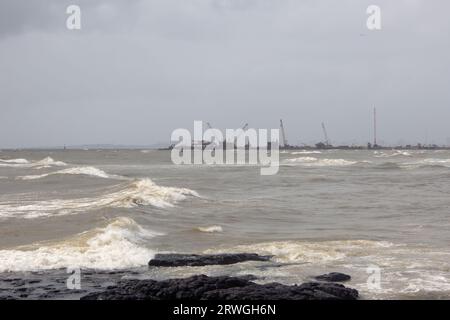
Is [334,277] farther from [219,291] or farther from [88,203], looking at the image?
[88,203]

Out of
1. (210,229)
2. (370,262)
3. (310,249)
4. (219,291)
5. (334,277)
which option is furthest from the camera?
(210,229)

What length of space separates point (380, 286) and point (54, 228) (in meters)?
11.1

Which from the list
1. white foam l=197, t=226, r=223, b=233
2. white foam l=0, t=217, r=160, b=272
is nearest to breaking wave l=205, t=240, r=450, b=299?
white foam l=0, t=217, r=160, b=272

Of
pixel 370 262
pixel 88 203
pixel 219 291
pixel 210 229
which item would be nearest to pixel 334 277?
pixel 370 262

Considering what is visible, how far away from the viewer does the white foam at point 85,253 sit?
12.4m

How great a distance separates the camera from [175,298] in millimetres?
8508

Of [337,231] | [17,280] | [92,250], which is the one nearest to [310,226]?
[337,231]

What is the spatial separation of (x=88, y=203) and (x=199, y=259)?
13839mm

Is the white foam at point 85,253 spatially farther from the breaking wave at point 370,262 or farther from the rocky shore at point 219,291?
the rocky shore at point 219,291

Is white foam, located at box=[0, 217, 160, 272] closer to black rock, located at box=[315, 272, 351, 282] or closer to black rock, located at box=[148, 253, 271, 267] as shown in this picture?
black rock, located at box=[148, 253, 271, 267]

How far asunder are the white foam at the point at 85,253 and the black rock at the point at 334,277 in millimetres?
3919

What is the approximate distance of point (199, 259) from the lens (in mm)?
12180

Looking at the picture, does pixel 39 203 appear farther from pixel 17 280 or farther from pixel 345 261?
pixel 345 261

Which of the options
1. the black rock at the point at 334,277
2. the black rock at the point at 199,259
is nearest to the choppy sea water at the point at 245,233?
the black rock at the point at 334,277
